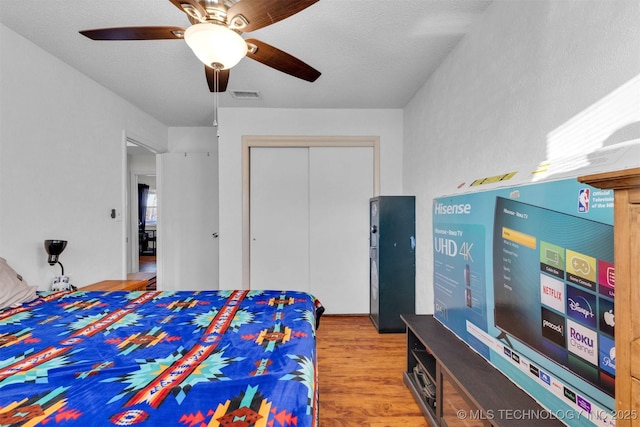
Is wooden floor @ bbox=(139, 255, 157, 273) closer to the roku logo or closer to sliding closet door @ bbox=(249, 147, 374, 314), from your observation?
sliding closet door @ bbox=(249, 147, 374, 314)

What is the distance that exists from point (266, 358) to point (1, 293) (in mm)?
1715

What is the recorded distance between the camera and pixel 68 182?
2.46 meters

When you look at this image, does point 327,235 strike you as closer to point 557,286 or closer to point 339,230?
point 339,230

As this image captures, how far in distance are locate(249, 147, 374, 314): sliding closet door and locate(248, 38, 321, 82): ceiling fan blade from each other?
1.74 m

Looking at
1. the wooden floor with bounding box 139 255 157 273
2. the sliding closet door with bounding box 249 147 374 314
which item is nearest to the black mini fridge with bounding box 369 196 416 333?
the sliding closet door with bounding box 249 147 374 314

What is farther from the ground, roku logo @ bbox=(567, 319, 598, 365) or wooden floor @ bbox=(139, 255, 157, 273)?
roku logo @ bbox=(567, 319, 598, 365)

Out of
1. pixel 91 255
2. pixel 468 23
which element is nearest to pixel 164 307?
pixel 91 255

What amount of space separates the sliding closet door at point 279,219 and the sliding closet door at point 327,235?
0.01 meters

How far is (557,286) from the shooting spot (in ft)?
3.51

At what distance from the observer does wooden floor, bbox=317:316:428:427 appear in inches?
68.9

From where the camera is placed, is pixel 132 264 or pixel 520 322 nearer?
pixel 520 322

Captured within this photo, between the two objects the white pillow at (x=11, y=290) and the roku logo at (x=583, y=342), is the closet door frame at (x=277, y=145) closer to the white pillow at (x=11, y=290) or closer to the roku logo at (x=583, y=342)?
the white pillow at (x=11, y=290)

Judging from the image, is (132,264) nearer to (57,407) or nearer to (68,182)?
(68,182)

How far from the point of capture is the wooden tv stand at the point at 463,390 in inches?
42.7
